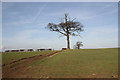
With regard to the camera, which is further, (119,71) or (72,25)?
(72,25)

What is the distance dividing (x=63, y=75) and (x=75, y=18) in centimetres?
3518

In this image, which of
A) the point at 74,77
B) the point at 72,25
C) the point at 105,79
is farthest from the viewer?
the point at 72,25

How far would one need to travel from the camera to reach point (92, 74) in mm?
8922

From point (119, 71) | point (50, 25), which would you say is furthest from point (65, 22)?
point (119, 71)

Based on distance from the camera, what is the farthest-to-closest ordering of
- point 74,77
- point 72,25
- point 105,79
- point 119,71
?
point 72,25 → point 119,71 → point 74,77 → point 105,79

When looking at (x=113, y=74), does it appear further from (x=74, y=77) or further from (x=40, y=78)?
(x=40, y=78)

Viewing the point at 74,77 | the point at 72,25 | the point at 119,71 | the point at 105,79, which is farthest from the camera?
the point at 72,25

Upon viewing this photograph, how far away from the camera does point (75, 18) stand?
1657 inches

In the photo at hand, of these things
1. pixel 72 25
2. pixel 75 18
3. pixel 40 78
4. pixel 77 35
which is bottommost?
pixel 40 78

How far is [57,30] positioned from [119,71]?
1352 inches

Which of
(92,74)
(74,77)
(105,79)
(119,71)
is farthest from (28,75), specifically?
(119,71)

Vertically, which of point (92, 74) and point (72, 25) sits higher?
point (72, 25)

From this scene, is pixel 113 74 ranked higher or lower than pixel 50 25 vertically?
lower

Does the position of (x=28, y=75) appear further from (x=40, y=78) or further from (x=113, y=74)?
(x=113, y=74)
